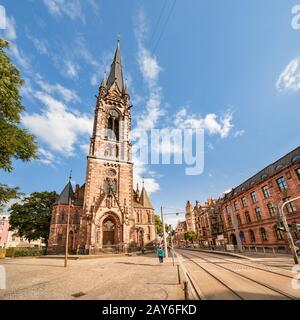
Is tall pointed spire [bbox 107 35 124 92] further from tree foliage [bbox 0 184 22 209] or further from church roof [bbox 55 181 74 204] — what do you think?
tree foliage [bbox 0 184 22 209]

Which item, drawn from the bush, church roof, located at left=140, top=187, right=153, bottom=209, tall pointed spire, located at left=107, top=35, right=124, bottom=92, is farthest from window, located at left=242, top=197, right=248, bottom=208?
tall pointed spire, located at left=107, top=35, right=124, bottom=92

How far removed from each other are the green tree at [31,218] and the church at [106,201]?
507 cm

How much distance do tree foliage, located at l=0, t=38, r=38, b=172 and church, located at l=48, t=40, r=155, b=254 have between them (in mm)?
14311

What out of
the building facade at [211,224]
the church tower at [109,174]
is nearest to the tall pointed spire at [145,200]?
the church tower at [109,174]

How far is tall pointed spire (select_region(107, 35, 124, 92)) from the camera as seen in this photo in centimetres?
4816

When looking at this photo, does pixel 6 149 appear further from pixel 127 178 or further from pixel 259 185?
pixel 259 185

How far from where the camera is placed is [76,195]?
116 ft

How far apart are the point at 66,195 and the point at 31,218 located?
7805mm

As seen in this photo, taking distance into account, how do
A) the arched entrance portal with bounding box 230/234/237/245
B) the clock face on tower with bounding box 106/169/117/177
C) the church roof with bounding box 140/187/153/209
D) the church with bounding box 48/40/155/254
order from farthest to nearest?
the church roof with bounding box 140/187/153/209, the arched entrance portal with bounding box 230/234/237/245, the clock face on tower with bounding box 106/169/117/177, the church with bounding box 48/40/155/254

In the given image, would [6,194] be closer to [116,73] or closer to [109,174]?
[109,174]

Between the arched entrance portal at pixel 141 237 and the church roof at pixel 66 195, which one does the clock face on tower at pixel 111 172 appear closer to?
the church roof at pixel 66 195

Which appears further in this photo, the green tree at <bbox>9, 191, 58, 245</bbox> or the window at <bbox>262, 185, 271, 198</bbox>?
the green tree at <bbox>9, 191, 58, 245</bbox>
